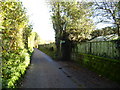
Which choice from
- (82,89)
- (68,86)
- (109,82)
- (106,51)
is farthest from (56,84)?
(106,51)

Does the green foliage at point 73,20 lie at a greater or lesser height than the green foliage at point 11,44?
greater

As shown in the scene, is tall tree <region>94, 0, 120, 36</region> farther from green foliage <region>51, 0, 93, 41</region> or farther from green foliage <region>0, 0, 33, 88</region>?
green foliage <region>0, 0, 33, 88</region>

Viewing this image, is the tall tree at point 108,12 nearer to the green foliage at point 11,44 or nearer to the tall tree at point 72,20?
the tall tree at point 72,20

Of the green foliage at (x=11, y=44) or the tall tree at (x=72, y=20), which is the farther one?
the tall tree at (x=72, y=20)

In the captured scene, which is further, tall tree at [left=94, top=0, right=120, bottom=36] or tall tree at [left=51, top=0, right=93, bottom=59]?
tall tree at [left=51, top=0, right=93, bottom=59]

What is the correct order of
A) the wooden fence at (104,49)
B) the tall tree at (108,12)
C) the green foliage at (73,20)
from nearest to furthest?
the wooden fence at (104,49) < the tall tree at (108,12) < the green foliage at (73,20)

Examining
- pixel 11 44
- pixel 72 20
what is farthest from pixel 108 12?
pixel 11 44

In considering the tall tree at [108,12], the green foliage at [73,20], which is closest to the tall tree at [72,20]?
the green foliage at [73,20]

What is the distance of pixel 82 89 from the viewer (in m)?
6.04

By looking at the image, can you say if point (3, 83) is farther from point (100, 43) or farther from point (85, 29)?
point (85, 29)

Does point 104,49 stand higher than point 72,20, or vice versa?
point 72,20

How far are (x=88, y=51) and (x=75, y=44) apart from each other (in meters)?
3.82

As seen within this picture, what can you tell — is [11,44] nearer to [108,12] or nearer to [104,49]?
[104,49]

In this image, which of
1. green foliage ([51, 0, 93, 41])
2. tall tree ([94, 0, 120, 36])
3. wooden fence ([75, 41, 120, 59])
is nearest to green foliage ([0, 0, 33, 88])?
wooden fence ([75, 41, 120, 59])
